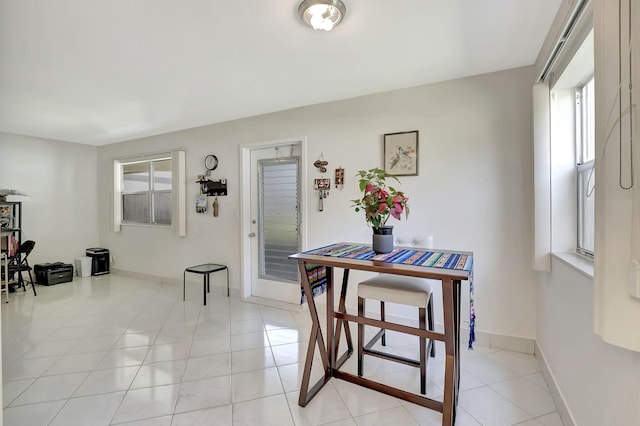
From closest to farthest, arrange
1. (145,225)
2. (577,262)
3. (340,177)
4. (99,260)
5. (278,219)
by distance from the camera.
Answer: (577,262) → (340,177) → (278,219) → (145,225) → (99,260)

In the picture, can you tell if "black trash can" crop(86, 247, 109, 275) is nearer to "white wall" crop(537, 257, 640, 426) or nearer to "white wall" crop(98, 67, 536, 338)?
"white wall" crop(98, 67, 536, 338)

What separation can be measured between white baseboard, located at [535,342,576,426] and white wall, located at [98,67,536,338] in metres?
0.27

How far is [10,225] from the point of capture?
14.0 feet

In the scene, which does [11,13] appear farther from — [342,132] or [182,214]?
[182,214]

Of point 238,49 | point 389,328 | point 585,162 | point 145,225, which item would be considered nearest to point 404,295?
point 389,328

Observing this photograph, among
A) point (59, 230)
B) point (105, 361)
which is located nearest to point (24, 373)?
point (105, 361)

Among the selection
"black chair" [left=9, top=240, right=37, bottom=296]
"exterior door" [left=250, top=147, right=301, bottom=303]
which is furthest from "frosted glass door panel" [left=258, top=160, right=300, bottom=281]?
"black chair" [left=9, top=240, right=37, bottom=296]

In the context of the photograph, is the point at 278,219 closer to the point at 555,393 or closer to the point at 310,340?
the point at 310,340

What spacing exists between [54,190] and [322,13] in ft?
18.1

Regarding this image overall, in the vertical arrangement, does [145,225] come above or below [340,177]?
below

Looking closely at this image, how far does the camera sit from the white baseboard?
158 centimetres

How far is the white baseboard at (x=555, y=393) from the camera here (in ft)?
5.17

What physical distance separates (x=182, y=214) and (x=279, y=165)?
5.60 ft

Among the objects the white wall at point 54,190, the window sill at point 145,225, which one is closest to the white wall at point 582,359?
the window sill at point 145,225
